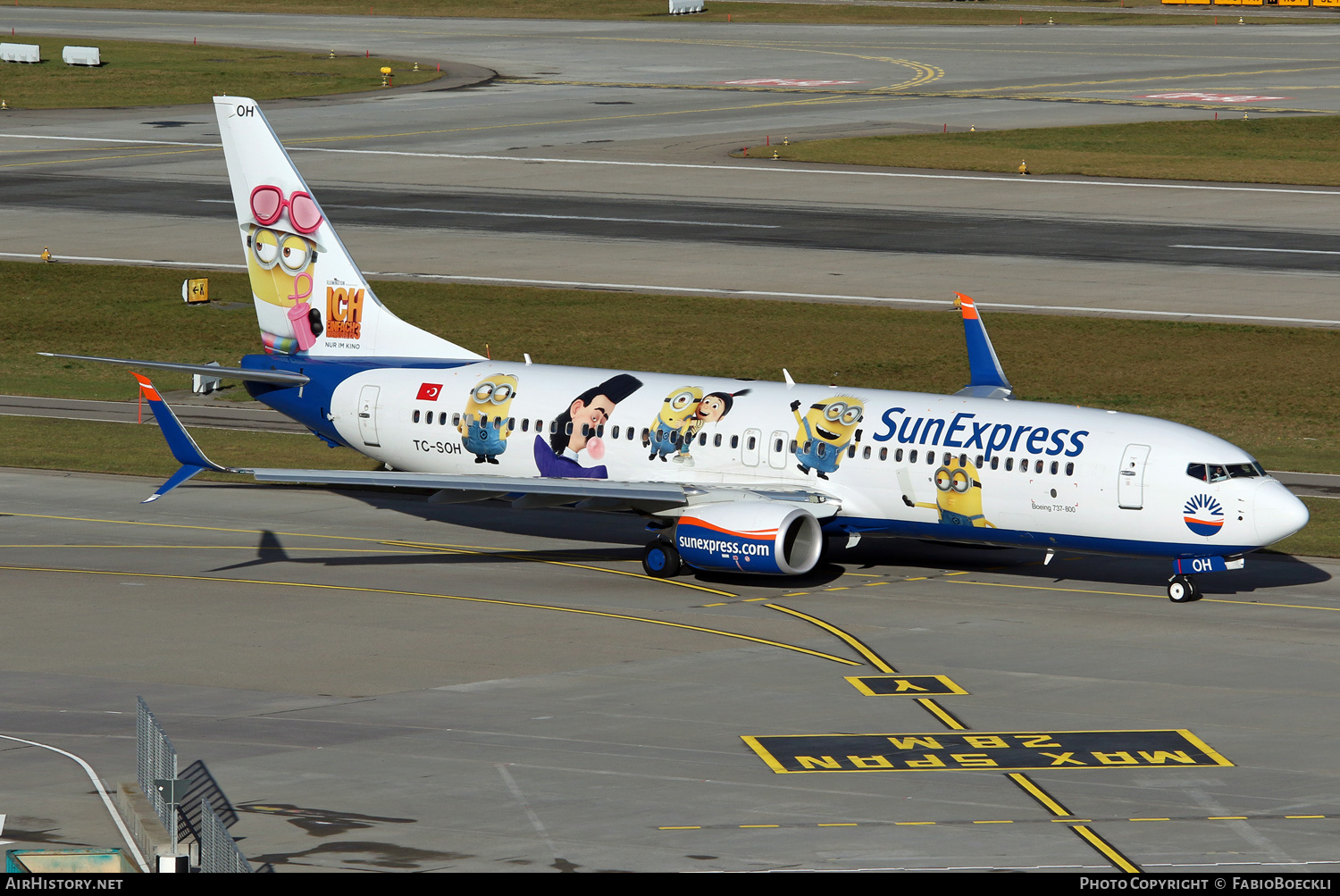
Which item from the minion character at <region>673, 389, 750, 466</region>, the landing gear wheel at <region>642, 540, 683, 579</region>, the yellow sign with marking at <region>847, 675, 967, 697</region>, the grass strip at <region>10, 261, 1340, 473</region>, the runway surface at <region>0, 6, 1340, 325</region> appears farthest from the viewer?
the runway surface at <region>0, 6, 1340, 325</region>

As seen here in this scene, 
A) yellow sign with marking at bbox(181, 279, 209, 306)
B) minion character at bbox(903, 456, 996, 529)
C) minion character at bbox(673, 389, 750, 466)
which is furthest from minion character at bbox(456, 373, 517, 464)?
yellow sign with marking at bbox(181, 279, 209, 306)

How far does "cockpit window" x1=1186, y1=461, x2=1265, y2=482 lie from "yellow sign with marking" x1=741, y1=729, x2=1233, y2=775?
34.9ft

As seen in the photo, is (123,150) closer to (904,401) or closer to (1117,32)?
(904,401)

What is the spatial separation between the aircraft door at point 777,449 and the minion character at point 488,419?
7.46 meters

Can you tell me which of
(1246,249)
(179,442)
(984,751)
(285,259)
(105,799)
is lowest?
(984,751)

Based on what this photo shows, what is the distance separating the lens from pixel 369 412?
177ft

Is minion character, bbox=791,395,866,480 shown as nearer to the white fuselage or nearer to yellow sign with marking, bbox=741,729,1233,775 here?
the white fuselage

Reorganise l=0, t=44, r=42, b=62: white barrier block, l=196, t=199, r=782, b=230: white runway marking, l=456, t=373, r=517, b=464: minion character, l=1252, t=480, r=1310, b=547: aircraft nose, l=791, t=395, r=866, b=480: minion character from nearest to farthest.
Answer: l=1252, t=480, r=1310, b=547: aircraft nose < l=791, t=395, r=866, b=480: minion character < l=456, t=373, r=517, b=464: minion character < l=196, t=199, r=782, b=230: white runway marking < l=0, t=44, r=42, b=62: white barrier block

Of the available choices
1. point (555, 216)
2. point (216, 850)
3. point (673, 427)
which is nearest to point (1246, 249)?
Answer: point (555, 216)

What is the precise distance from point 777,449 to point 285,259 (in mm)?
16918

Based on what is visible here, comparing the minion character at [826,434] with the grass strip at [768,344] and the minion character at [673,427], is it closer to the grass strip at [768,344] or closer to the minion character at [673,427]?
the minion character at [673,427]

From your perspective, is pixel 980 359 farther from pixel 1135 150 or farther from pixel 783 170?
pixel 1135 150

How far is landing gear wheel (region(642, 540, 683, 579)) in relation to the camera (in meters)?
48.8

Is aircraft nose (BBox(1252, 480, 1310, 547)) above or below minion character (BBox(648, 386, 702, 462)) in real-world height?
below
